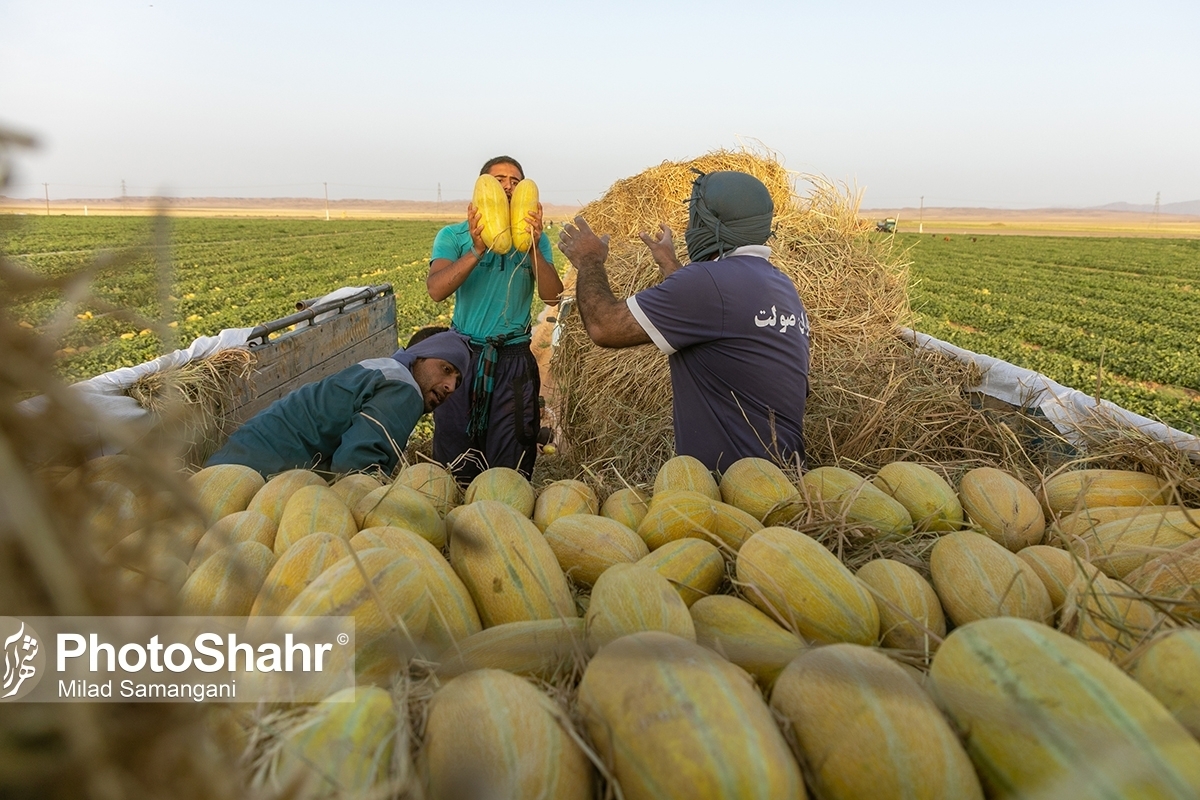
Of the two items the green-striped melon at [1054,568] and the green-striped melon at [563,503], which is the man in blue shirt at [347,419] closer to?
the green-striped melon at [563,503]

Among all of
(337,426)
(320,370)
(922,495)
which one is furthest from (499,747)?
(320,370)

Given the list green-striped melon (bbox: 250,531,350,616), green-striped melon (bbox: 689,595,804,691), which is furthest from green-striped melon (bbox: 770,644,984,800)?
green-striped melon (bbox: 250,531,350,616)

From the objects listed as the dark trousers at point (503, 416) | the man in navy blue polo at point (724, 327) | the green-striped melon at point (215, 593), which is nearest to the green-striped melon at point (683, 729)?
the green-striped melon at point (215, 593)

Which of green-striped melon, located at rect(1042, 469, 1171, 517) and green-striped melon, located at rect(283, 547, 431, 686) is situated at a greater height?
green-striped melon, located at rect(283, 547, 431, 686)

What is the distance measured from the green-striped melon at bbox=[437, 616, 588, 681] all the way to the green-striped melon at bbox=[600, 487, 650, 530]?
66cm

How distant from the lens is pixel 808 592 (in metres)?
1.37

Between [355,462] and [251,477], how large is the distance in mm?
988

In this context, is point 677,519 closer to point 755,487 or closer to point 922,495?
point 755,487

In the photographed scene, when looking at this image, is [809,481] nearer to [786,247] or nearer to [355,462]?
[355,462]

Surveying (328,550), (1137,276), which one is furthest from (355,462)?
(1137,276)

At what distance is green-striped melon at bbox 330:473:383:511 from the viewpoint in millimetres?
1822

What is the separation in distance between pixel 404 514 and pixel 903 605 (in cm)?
108

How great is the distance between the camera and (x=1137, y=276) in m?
30.4

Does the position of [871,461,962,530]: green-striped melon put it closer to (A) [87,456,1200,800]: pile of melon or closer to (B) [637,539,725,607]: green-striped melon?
(A) [87,456,1200,800]: pile of melon
